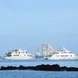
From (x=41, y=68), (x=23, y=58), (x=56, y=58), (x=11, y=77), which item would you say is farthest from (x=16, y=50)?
(x=11, y=77)

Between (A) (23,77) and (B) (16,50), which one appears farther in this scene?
(B) (16,50)

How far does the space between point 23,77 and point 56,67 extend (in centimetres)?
1398

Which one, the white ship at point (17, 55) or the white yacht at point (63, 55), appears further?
the white ship at point (17, 55)

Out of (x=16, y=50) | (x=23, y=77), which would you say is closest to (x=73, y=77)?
(x=23, y=77)

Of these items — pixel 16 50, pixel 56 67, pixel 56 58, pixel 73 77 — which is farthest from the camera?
pixel 16 50

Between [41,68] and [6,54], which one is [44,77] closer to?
[41,68]

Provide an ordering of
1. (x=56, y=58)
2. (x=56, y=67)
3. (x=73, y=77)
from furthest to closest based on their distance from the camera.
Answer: (x=56, y=58) → (x=56, y=67) → (x=73, y=77)

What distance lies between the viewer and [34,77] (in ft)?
163

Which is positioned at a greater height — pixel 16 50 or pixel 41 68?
pixel 16 50

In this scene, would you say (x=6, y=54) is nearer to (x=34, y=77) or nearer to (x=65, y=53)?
(x=65, y=53)

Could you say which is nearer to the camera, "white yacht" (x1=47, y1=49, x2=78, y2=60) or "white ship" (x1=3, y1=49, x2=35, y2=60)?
"white yacht" (x1=47, y1=49, x2=78, y2=60)

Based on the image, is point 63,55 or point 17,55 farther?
point 17,55

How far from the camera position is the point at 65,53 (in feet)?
531

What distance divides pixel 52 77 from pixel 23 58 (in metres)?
119
